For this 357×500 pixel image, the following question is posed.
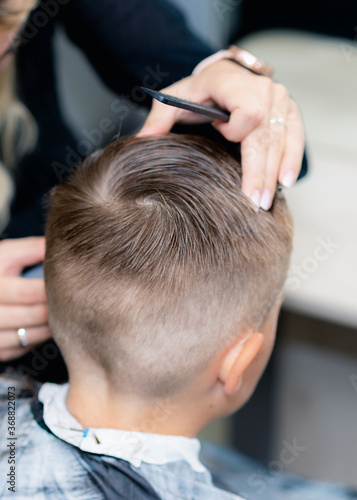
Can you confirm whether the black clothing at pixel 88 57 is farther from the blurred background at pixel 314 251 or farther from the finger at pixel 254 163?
the finger at pixel 254 163

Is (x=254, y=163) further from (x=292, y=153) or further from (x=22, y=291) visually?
(x=22, y=291)

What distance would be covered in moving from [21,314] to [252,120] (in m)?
0.40

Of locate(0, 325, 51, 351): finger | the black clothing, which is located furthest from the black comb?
locate(0, 325, 51, 351): finger

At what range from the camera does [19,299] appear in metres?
0.75

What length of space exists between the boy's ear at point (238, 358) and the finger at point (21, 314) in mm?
269

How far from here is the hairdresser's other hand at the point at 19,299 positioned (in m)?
0.75

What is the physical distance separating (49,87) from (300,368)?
810 millimetres

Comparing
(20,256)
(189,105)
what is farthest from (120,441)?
(189,105)

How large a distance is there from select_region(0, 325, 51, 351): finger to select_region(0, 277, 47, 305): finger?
0.05 meters

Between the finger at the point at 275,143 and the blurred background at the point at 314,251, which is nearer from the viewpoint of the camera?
the finger at the point at 275,143

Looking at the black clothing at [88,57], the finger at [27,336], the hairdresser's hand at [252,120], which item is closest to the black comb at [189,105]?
the hairdresser's hand at [252,120]

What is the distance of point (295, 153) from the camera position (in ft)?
2.31

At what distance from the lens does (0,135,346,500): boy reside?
59 centimetres

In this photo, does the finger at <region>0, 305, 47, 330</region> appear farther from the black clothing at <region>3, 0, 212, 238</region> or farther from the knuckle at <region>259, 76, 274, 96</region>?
the knuckle at <region>259, 76, 274, 96</region>
